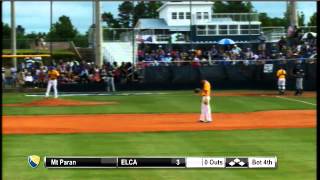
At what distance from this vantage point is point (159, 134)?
14.5m

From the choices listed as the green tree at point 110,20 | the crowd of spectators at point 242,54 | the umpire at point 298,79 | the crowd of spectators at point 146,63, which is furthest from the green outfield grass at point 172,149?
the green tree at point 110,20

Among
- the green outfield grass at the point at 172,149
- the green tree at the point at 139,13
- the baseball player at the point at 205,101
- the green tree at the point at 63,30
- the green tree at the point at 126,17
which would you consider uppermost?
the green tree at the point at 139,13

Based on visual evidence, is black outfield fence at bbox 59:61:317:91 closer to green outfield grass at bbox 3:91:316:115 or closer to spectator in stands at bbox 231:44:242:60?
spectator in stands at bbox 231:44:242:60

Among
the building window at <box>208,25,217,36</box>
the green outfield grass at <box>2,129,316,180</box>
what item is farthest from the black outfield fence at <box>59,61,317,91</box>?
the green outfield grass at <box>2,129,316,180</box>

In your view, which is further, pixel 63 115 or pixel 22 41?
pixel 22 41

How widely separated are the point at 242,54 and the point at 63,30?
49.5 feet

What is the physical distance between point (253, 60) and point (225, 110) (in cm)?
1446

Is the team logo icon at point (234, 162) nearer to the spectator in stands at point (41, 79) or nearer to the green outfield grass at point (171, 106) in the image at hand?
the green outfield grass at point (171, 106)

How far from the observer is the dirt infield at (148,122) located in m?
15.9

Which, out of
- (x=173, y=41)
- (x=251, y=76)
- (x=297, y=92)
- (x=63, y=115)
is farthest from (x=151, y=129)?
(x=173, y=41)

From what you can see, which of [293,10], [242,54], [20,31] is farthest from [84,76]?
[293,10]

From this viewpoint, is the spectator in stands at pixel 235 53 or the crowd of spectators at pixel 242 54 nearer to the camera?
the crowd of spectators at pixel 242 54

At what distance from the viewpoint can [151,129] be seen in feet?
51.9

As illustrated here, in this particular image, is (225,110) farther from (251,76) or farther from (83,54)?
(83,54)
